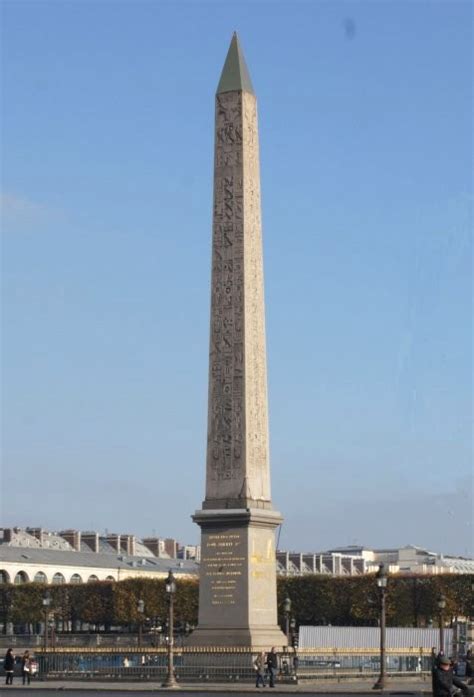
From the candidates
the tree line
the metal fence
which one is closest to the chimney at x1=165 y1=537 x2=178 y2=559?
the tree line

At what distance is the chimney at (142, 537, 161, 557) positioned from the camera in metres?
159

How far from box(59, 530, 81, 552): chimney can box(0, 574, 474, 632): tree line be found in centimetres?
4075

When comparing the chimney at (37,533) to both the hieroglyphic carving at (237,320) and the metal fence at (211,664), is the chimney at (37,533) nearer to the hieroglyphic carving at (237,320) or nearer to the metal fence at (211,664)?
the metal fence at (211,664)

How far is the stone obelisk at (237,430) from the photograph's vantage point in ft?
129

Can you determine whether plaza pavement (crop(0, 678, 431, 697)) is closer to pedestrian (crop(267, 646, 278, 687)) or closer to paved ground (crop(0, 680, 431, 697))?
paved ground (crop(0, 680, 431, 697))

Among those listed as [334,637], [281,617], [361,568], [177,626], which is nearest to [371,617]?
[281,617]

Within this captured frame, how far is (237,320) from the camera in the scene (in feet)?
133

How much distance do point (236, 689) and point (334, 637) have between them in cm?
1229

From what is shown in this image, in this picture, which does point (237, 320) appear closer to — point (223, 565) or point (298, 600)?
point (223, 565)

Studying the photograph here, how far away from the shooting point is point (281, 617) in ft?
295

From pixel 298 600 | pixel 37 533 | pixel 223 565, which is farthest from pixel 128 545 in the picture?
pixel 223 565

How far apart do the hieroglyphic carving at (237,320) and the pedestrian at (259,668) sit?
168 inches

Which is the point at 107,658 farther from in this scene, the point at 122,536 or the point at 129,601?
the point at 122,536

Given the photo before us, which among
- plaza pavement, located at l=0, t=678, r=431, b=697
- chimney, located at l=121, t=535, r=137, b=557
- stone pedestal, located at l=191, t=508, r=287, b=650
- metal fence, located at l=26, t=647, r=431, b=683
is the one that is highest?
chimney, located at l=121, t=535, r=137, b=557
